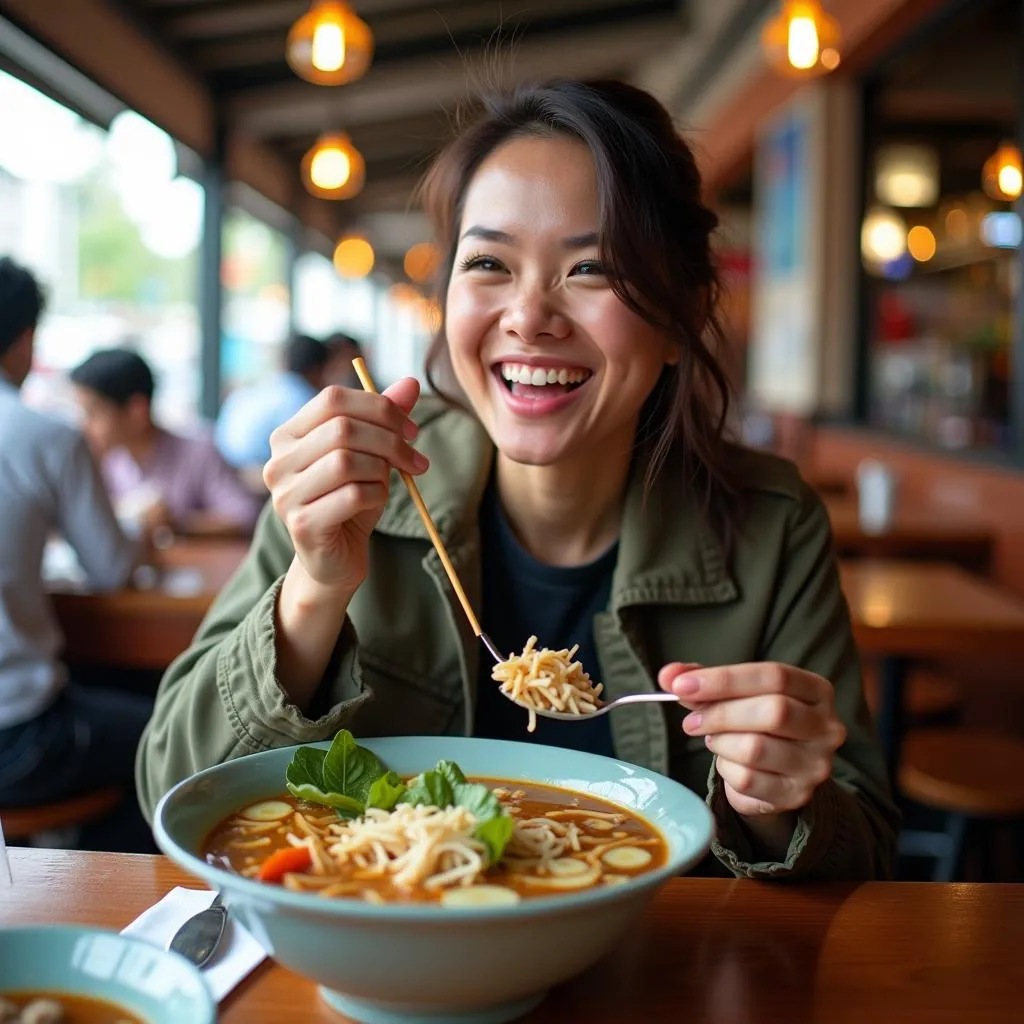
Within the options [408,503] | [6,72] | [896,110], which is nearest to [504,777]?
[408,503]

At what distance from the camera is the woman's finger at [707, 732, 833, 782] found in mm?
1009

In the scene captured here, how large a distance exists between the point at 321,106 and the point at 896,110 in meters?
4.90

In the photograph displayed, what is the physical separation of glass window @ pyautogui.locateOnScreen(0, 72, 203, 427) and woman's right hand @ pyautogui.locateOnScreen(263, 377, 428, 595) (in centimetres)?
215

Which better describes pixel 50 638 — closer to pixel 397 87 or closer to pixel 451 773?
pixel 451 773

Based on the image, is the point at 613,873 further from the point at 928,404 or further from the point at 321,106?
the point at 321,106

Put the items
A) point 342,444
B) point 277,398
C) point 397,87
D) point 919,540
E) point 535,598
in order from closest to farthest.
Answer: point 342,444
point 535,598
point 919,540
point 277,398
point 397,87

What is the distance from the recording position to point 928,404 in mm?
7340

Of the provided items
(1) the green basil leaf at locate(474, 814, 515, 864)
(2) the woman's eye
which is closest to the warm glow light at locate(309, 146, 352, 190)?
(2) the woman's eye

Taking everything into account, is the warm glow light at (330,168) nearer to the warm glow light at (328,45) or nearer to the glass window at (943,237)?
the warm glow light at (328,45)

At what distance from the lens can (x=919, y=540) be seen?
3.79m

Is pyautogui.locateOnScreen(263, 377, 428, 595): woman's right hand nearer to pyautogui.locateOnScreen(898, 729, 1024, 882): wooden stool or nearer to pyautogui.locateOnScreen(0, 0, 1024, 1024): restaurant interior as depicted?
pyautogui.locateOnScreen(0, 0, 1024, 1024): restaurant interior

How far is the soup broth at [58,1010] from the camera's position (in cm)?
76

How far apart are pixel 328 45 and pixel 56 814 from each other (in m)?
3.35

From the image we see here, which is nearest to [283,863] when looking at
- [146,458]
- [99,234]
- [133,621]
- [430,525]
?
[430,525]
